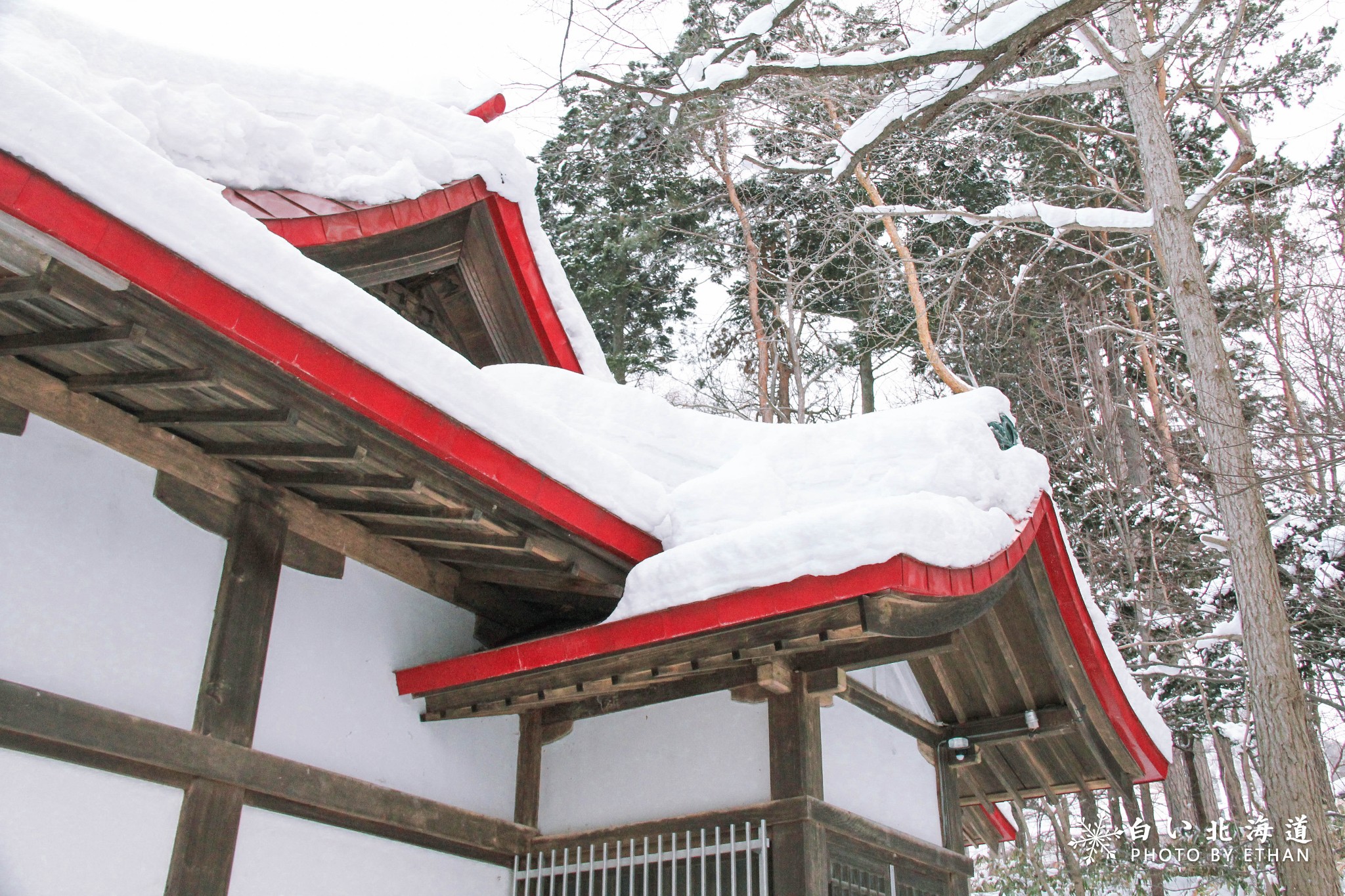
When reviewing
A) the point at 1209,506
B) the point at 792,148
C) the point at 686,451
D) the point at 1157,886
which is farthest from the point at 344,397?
the point at 792,148

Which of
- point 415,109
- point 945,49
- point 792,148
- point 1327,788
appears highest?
point 792,148

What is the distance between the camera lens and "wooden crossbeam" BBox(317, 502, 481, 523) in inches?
137

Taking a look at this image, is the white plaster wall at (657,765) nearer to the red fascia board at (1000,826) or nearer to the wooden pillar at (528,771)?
the wooden pillar at (528,771)

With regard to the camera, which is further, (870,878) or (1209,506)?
(1209,506)

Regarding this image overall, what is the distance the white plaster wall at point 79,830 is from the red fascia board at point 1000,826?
18.1 feet

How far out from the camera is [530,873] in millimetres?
4367

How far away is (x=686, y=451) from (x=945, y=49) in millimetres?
2186

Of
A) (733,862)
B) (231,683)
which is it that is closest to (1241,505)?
(733,862)

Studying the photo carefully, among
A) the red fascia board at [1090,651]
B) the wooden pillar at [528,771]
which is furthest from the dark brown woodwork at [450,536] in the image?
the red fascia board at [1090,651]

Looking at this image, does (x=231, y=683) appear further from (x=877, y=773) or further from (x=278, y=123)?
(x=278, y=123)

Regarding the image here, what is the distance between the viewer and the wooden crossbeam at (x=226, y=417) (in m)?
2.94

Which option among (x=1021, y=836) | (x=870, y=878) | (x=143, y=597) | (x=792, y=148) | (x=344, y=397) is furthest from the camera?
(x=792, y=148)

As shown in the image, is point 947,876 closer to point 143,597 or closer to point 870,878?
point 870,878

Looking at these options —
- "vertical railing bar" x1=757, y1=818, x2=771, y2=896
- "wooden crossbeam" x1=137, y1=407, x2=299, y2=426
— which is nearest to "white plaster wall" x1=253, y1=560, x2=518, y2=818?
"wooden crossbeam" x1=137, y1=407, x2=299, y2=426
